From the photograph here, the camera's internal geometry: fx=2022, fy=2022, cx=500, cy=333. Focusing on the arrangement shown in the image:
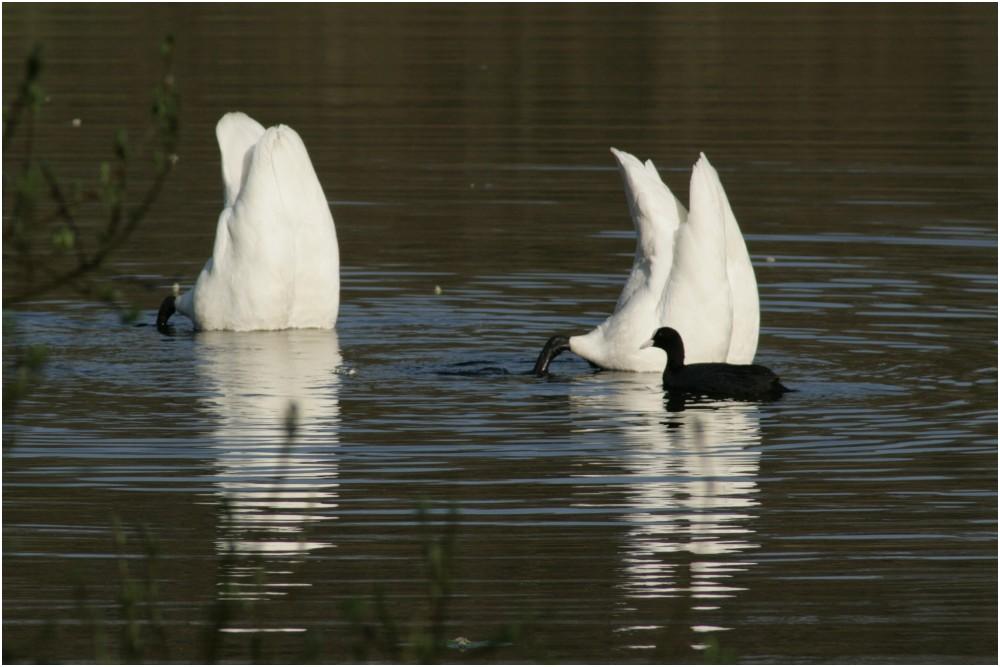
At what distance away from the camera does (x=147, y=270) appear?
1772 cm

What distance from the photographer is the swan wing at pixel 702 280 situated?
42.9 ft

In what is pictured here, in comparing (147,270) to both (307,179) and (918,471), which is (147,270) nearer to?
(307,179)

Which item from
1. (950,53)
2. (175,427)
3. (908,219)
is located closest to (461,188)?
(908,219)

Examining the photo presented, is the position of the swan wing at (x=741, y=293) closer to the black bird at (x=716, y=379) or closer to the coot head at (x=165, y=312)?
the black bird at (x=716, y=379)

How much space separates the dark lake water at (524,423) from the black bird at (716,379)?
0.13m

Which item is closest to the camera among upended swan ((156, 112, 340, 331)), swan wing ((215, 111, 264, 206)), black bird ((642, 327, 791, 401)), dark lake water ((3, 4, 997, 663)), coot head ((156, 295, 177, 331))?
dark lake water ((3, 4, 997, 663))

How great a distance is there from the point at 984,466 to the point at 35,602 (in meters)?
5.24

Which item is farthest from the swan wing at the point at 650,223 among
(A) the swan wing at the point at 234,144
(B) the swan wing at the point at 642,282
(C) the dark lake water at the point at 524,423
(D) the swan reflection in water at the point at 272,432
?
(A) the swan wing at the point at 234,144

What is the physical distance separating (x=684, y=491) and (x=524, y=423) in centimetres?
191

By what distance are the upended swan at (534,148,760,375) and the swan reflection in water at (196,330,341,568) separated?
1.75 m

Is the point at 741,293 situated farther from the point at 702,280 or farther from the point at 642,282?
the point at 642,282

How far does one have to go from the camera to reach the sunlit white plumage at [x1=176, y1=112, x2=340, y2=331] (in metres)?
15.4

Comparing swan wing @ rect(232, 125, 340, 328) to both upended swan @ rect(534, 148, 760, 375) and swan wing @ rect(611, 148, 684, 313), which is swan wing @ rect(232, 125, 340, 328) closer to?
upended swan @ rect(534, 148, 760, 375)

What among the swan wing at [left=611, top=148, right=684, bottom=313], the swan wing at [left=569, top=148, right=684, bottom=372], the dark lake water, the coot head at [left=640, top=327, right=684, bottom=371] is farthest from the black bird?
the swan wing at [left=611, top=148, right=684, bottom=313]
